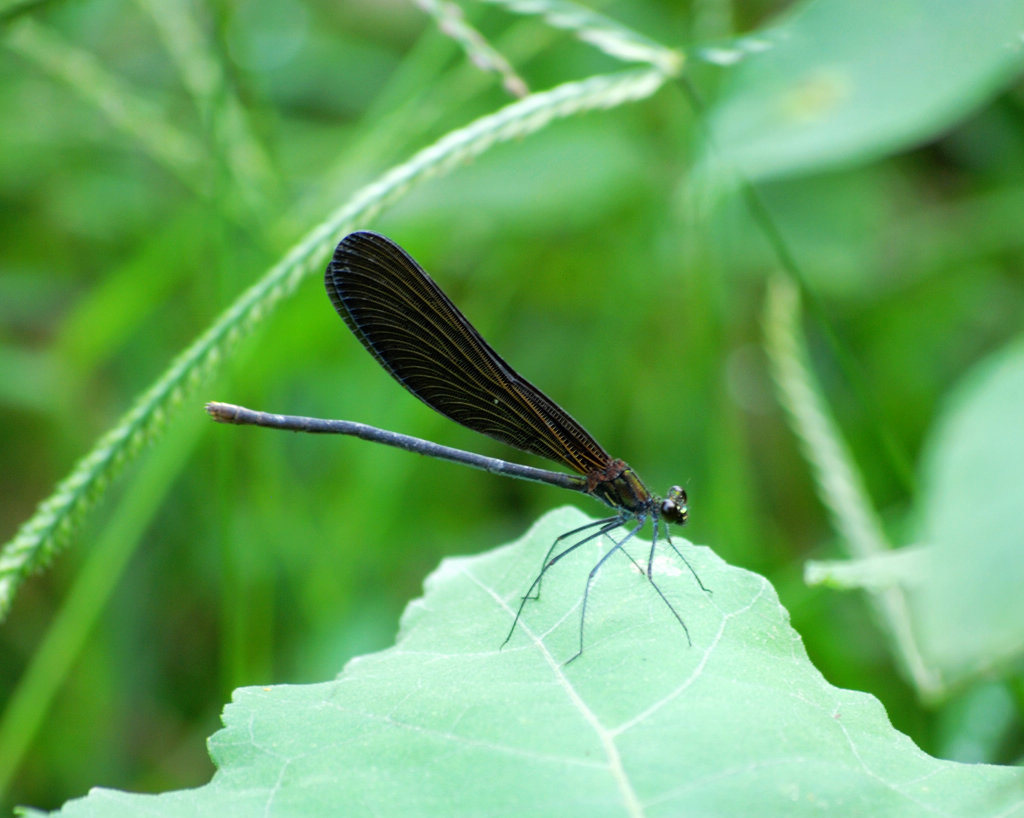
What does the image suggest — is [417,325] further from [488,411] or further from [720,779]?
[720,779]

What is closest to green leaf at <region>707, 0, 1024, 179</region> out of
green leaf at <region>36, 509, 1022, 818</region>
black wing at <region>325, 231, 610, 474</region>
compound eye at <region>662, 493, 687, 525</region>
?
black wing at <region>325, 231, 610, 474</region>

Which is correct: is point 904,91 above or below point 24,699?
above

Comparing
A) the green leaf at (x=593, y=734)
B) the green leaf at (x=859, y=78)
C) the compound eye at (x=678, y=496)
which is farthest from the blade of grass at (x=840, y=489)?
the green leaf at (x=593, y=734)

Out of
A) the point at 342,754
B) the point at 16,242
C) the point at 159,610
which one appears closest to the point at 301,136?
the point at 16,242

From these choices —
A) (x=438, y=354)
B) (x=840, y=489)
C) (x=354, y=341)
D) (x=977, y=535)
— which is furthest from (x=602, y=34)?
(x=354, y=341)

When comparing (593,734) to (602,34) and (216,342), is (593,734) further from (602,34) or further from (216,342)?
(602,34)

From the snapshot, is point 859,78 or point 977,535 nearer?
point 977,535
